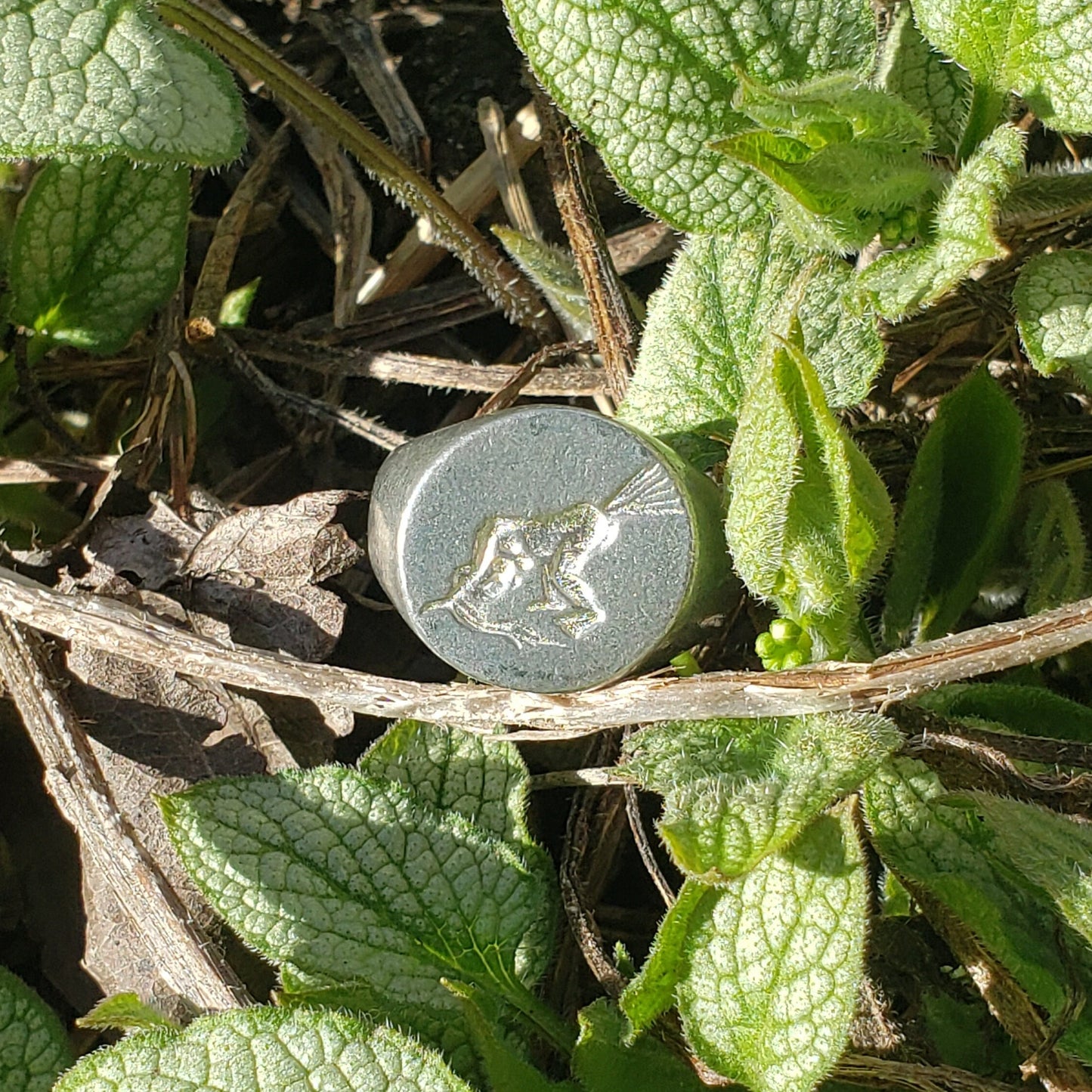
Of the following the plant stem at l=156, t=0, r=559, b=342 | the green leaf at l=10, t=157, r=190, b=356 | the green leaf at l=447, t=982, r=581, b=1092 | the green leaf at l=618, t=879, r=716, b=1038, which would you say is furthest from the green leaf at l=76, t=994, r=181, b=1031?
the plant stem at l=156, t=0, r=559, b=342

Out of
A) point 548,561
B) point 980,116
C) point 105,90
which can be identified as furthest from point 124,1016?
point 980,116

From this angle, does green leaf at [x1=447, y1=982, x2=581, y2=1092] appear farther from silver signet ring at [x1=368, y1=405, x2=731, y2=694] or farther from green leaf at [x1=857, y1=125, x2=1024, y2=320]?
green leaf at [x1=857, y1=125, x2=1024, y2=320]

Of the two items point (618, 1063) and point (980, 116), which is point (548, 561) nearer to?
point (618, 1063)

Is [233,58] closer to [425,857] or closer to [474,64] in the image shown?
[474,64]

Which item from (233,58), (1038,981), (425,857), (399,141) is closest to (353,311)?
(399,141)

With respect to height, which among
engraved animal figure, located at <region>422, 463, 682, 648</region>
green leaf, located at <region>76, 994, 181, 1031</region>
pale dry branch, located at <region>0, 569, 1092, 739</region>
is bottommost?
green leaf, located at <region>76, 994, 181, 1031</region>

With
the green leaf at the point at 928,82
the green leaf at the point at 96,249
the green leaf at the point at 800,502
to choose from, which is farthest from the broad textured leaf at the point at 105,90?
the green leaf at the point at 928,82

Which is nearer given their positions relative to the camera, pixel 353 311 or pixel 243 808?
pixel 243 808
